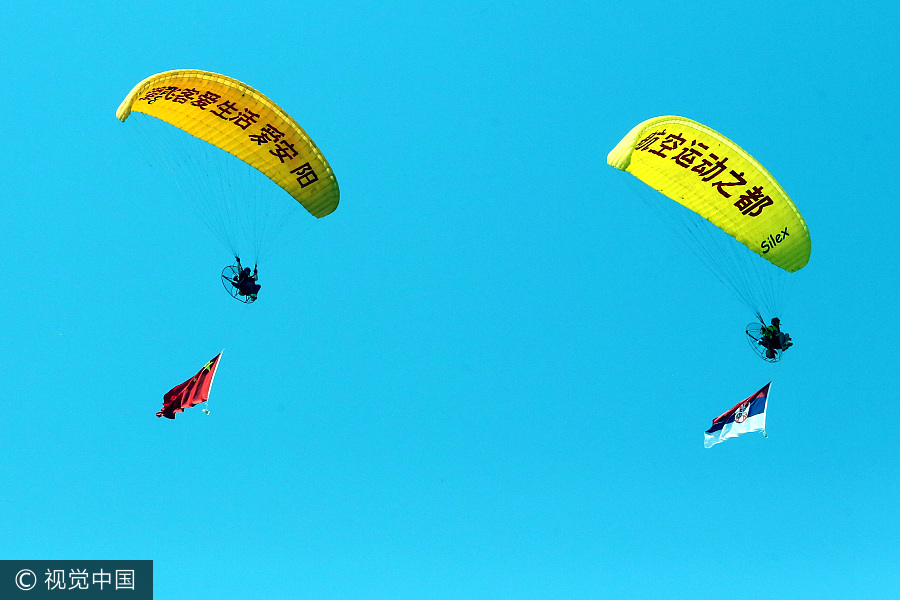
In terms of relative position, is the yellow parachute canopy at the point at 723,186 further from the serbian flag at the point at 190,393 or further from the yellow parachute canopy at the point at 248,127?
the serbian flag at the point at 190,393

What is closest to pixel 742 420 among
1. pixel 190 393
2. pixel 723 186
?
pixel 723 186

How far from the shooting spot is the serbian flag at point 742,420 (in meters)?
39.2

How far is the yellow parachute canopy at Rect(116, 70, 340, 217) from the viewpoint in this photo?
36.6 metres

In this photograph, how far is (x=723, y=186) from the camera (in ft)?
128

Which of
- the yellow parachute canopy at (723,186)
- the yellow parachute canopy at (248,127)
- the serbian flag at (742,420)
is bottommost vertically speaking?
the serbian flag at (742,420)

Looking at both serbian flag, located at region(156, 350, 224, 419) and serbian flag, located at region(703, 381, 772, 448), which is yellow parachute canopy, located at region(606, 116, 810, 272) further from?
serbian flag, located at region(156, 350, 224, 419)

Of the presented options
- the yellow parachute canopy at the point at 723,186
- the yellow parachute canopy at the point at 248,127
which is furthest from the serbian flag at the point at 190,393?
the yellow parachute canopy at the point at 723,186

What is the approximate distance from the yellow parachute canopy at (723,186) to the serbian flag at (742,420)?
4.84 m

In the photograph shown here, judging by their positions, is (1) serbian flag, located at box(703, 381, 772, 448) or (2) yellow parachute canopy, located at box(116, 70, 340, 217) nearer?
(2) yellow parachute canopy, located at box(116, 70, 340, 217)

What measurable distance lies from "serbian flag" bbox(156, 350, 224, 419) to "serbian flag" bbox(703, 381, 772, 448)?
1779cm

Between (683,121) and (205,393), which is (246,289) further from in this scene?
(683,121)

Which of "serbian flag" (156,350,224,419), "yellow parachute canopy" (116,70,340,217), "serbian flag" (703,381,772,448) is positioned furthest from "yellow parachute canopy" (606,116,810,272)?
"serbian flag" (156,350,224,419)

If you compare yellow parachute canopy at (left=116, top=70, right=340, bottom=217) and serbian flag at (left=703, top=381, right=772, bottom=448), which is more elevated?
yellow parachute canopy at (left=116, top=70, right=340, bottom=217)

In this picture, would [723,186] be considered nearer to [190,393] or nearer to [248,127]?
[248,127]
